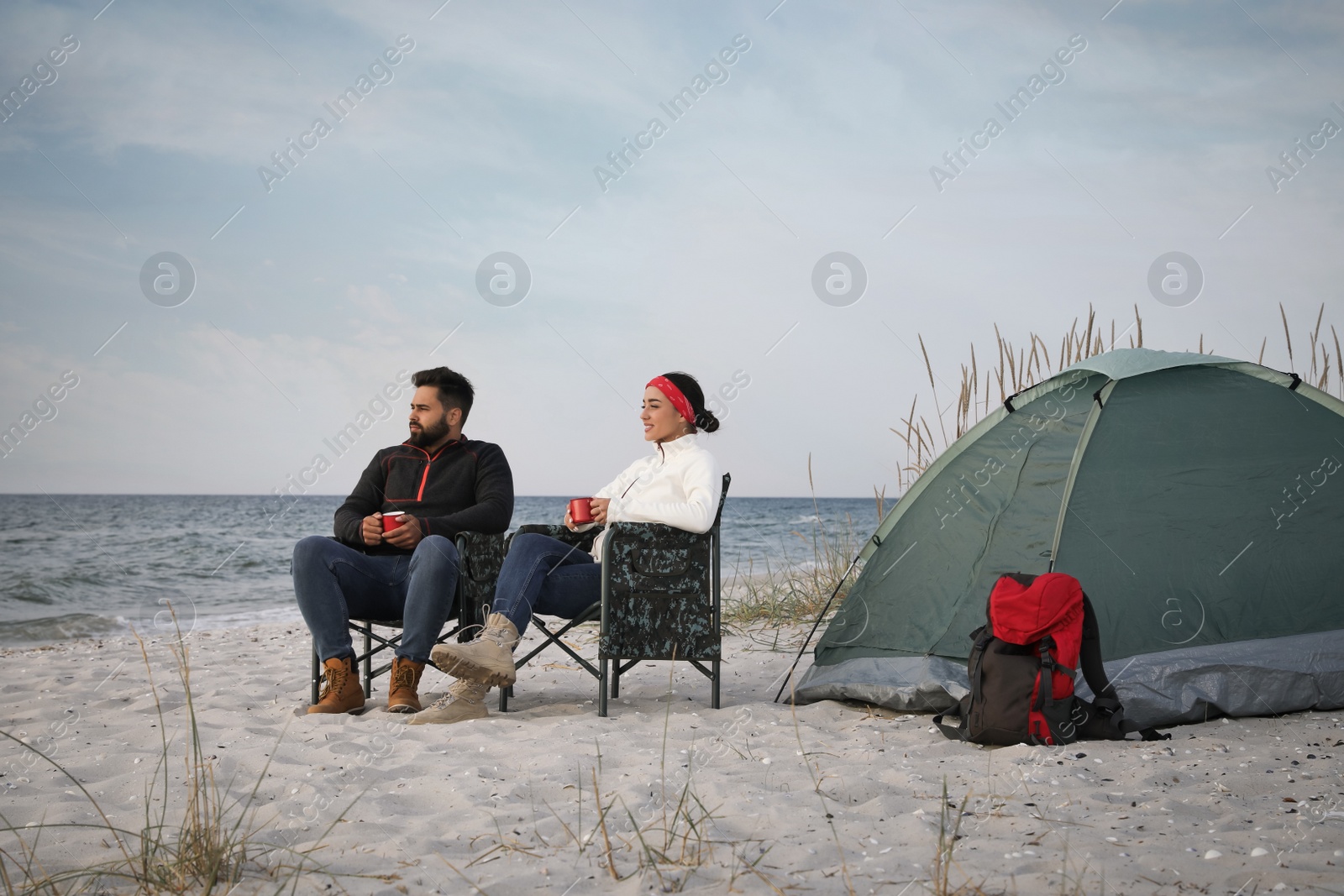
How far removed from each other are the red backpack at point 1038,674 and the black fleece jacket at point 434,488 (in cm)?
171

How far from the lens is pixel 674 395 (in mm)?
2986

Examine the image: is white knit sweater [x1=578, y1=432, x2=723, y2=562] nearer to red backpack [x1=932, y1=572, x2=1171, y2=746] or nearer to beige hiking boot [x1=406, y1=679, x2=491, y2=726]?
beige hiking boot [x1=406, y1=679, x2=491, y2=726]

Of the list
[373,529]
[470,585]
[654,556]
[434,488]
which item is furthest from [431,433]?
[654,556]

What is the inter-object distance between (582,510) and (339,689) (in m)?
Result: 1.01

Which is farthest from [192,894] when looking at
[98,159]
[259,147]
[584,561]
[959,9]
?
[98,159]

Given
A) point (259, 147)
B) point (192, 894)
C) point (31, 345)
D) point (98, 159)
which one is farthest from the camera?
point (31, 345)

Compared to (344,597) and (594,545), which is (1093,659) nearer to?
(594,545)

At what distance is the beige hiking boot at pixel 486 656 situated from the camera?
2480 millimetres

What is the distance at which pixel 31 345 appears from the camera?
1111 cm

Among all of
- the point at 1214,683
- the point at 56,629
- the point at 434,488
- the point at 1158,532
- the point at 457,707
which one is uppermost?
the point at 434,488

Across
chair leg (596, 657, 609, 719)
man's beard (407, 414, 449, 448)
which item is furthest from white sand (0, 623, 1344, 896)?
man's beard (407, 414, 449, 448)

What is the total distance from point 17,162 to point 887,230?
10.3m

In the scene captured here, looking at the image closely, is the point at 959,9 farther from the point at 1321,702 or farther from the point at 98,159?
the point at 98,159

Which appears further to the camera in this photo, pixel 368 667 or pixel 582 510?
pixel 368 667
